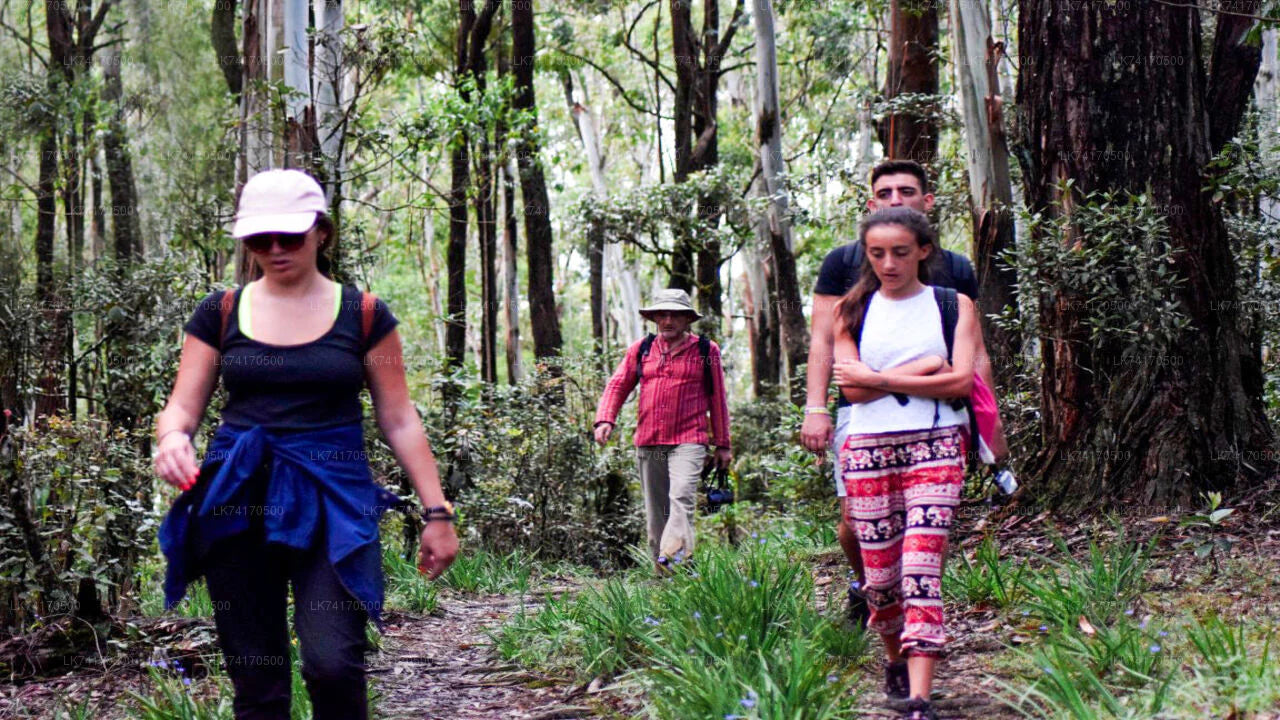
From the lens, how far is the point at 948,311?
4172 mm

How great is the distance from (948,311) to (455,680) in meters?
3.04

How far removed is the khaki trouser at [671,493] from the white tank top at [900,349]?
3.74m

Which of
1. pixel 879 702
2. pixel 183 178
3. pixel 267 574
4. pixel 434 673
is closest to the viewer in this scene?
pixel 267 574

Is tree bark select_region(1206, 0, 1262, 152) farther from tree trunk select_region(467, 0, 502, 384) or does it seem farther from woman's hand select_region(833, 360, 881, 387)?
tree trunk select_region(467, 0, 502, 384)

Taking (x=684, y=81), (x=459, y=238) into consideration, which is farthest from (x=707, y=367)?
(x=684, y=81)

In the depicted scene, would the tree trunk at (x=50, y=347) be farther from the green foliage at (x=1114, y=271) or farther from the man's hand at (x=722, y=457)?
the green foliage at (x=1114, y=271)

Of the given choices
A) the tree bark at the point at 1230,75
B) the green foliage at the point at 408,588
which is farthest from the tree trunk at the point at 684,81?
the green foliage at the point at 408,588

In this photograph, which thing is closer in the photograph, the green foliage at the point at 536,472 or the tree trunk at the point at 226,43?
the green foliage at the point at 536,472

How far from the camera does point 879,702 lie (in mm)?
4348

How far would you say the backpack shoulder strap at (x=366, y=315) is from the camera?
10.8 ft

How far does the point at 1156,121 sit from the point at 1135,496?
2147mm

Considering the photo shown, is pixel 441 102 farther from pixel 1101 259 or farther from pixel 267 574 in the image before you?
pixel 267 574

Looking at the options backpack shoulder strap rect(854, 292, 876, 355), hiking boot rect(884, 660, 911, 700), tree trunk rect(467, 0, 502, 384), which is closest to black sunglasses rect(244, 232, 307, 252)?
backpack shoulder strap rect(854, 292, 876, 355)

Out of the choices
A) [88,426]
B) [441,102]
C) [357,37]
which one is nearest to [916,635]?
[88,426]
